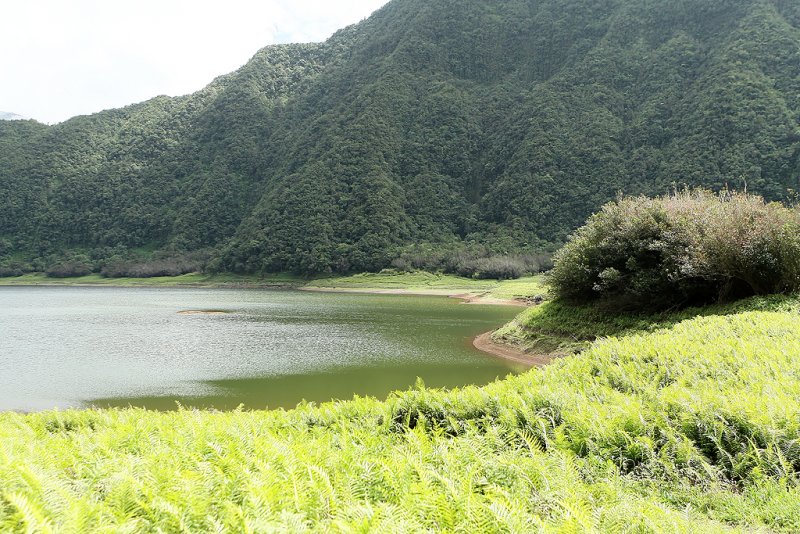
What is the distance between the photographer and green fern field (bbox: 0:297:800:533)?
3.19 m

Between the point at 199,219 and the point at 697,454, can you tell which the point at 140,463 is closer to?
the point at 697,454

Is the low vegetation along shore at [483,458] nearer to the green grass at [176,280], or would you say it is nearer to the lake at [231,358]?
the lake at [231,358]

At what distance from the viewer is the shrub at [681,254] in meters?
19.4

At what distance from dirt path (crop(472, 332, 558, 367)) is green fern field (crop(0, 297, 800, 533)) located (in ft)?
49.2

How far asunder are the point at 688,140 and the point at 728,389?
108 meters

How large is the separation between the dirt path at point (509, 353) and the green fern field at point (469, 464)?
14984 mm

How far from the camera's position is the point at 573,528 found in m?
3.26

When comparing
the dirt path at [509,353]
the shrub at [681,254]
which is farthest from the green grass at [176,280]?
the shrub at [681,254]

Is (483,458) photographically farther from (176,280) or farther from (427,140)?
(427,140)

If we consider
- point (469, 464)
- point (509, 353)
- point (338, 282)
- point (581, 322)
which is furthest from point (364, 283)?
point (469, 464)

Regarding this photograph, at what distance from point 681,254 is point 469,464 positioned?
21523mm

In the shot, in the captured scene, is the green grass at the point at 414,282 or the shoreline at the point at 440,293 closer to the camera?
the shoreline at the point at 440,293

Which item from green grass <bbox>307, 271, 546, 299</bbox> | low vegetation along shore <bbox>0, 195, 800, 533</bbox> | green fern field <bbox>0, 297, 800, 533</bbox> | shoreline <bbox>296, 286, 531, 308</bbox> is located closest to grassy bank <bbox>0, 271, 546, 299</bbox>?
green grass <bbox>307, 271, 546, 299</bbox>

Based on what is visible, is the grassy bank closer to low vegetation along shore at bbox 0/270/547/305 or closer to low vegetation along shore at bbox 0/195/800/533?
low vegetation along shore at bbox 0/270/547/305
